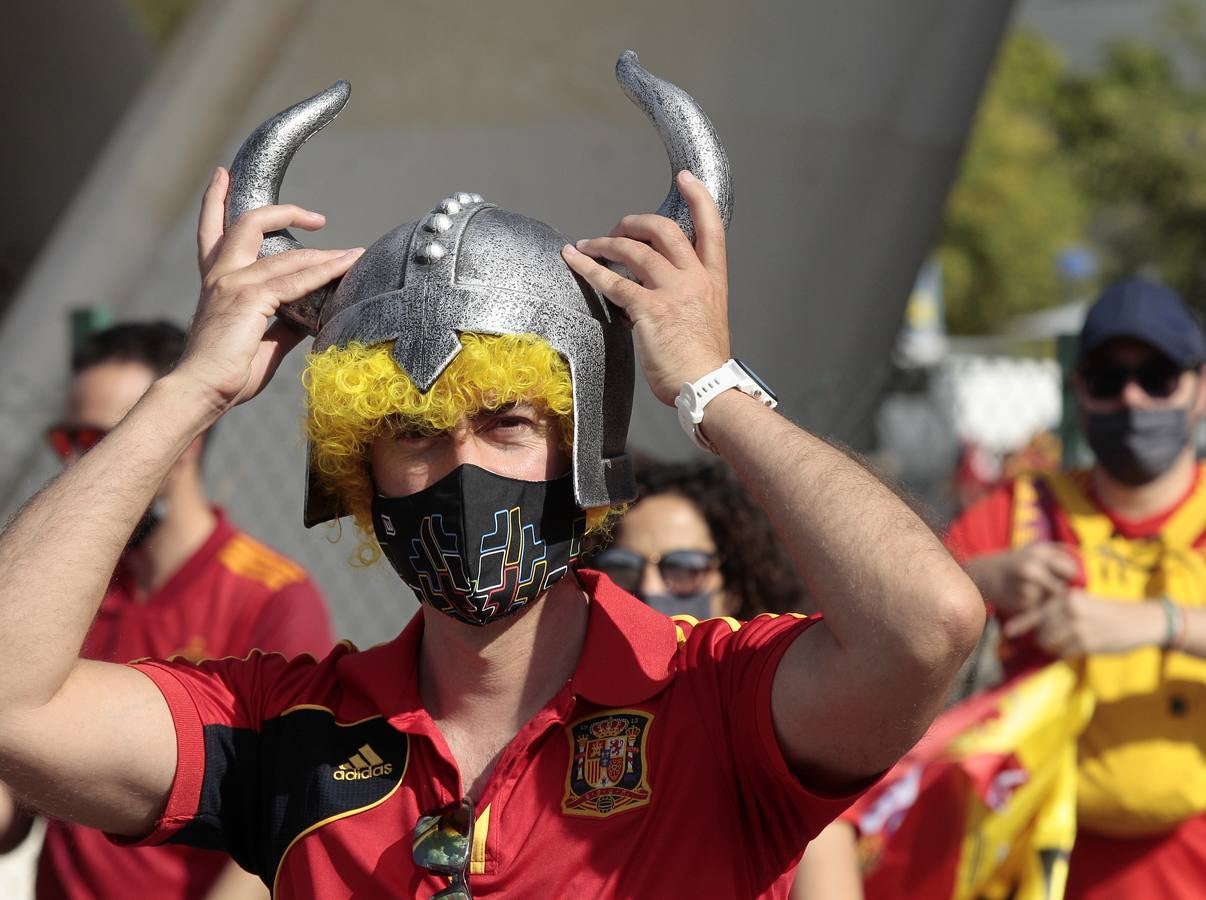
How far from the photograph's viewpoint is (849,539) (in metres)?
2.16

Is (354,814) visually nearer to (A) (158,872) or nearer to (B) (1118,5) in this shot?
(A) (158,872)

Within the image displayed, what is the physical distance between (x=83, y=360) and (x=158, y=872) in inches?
64.7

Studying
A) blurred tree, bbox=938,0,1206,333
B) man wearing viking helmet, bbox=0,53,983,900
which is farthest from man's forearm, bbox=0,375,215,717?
blurred tree, bbox=938,0,1206,333

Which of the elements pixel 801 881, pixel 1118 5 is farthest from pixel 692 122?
pixel 1118 5

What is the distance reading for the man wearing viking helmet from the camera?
2244mm

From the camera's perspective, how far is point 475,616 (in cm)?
243

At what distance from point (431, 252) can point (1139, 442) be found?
2.63 metres

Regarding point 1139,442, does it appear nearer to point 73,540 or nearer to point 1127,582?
point 1127,582

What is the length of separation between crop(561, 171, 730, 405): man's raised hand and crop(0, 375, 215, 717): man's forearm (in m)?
0.70

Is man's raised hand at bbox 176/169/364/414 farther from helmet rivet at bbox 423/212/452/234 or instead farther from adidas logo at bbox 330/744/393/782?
adidas logo at bbox 330/744/393/782

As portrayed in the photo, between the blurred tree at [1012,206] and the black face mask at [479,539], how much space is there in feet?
123

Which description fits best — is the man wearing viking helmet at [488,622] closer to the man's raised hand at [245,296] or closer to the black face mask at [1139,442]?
the man's raised hand at [245,296]

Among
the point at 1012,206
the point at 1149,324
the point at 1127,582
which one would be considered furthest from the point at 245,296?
the point at 1012,206

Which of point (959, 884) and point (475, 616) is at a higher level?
point (475, 616)
